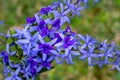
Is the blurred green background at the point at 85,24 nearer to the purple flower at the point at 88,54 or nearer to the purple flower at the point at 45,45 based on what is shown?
the purple flower at the point at 88,54

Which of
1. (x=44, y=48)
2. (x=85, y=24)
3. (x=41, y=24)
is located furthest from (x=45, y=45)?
(x=85, y=24)

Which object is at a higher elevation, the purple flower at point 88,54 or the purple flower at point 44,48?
the purple flower at point 44,48

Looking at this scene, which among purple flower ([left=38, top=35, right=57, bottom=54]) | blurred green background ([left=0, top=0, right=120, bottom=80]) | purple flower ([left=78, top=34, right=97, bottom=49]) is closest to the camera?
purple flower ([left=38, top=35, right=57, bottom=54])

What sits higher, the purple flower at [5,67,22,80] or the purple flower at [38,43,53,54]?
the purple flower at [38,43,53,54]

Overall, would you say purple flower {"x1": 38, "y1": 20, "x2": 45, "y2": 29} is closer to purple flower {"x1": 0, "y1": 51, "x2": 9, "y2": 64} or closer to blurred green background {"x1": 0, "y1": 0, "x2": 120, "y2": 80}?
purple flower {"x1": 0, "y1": 51, "x2": 9, "y2": 64}

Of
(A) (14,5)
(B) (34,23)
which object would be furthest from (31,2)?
(B) (34,23)

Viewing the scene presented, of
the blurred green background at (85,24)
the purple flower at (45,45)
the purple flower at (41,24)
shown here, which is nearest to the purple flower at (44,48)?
the purple flower at (45,45)

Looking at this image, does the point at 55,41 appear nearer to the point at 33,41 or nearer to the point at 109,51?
the point at 33,41

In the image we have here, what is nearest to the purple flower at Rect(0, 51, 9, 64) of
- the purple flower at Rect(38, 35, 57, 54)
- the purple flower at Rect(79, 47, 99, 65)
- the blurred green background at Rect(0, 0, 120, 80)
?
the purple flower at Rect(38, 35, 57, 54)

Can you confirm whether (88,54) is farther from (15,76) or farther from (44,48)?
(15,76)
